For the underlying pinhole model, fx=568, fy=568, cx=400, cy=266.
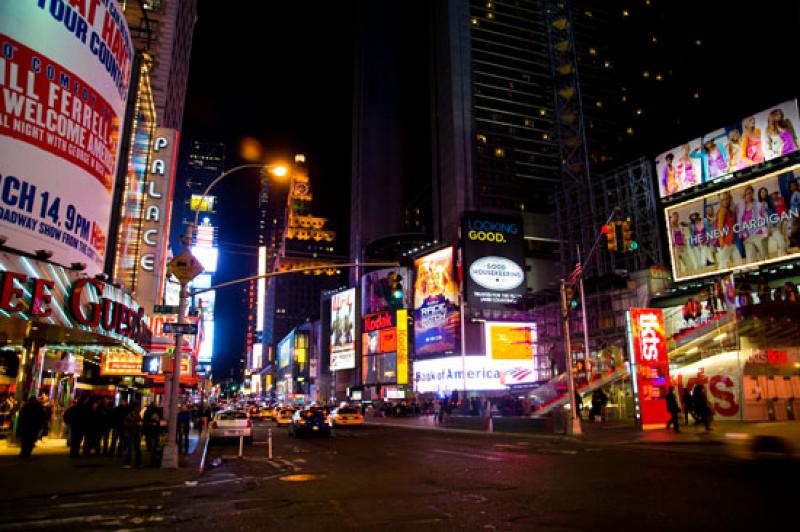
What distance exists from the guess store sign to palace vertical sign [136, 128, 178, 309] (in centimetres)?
1443

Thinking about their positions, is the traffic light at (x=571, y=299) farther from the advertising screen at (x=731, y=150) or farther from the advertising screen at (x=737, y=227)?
the advertising screen at (x=731, y=150)

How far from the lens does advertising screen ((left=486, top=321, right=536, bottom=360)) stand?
2778 inches

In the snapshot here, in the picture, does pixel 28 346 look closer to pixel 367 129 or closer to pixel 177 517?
pixel 177 517

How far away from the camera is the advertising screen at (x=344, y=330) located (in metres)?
104

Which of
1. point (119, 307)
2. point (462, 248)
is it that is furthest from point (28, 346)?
point (462, 248)

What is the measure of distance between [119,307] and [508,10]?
299ft

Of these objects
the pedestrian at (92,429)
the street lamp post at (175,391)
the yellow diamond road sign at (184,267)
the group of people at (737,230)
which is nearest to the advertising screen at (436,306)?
the group of people at (737,230)

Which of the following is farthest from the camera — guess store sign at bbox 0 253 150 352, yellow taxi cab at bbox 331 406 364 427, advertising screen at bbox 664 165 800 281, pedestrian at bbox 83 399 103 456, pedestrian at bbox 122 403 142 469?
yellow taxi cab at bbox 331 406 364 427

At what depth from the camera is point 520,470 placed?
14.4 metres

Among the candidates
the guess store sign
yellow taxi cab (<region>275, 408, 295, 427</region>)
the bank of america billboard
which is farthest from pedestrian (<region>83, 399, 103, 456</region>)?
the bank of america billboard

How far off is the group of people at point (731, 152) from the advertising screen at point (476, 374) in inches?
1114

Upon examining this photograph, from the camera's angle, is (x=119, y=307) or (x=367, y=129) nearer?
(x=119, y=307)

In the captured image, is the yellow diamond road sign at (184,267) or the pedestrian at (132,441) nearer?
the pedestrian at (132,441)

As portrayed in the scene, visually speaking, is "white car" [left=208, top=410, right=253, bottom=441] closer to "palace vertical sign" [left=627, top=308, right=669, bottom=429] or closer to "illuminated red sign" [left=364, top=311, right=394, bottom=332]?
"palace vertical sign" [left=627, top=308, right=669, bottom=429]
